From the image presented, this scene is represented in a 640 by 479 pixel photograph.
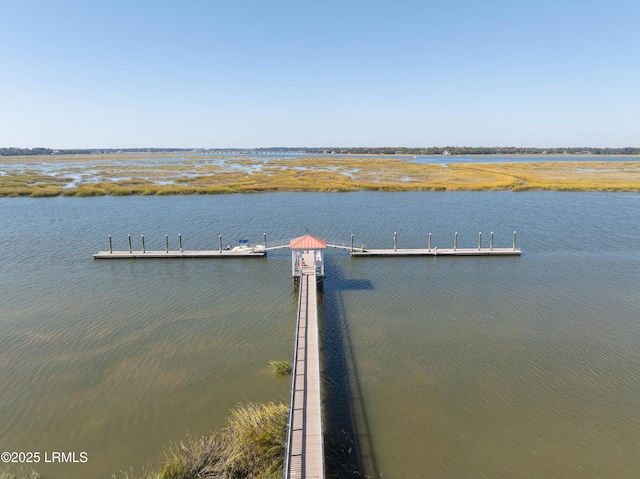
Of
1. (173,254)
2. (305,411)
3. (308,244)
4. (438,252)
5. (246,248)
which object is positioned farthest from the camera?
(246,248)

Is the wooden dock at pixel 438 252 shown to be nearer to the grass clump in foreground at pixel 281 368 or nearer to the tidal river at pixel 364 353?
the tidal river at pixel 364 353

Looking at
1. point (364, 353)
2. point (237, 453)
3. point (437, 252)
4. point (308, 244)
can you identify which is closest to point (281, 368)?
point (364, 353)

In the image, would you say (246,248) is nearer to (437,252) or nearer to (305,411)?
(437,252)

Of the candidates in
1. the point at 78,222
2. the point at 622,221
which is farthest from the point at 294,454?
the point at 622,221

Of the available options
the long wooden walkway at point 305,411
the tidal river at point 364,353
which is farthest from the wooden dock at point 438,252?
the long wooden walkway at point 305,411

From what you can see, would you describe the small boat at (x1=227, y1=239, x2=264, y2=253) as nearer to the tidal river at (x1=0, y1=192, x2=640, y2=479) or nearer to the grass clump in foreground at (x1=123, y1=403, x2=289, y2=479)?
the tidal river at (x1=0, y1=192, x2=640, y2=479)

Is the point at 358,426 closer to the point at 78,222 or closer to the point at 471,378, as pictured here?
the point at 471,378

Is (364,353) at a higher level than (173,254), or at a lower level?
lower
